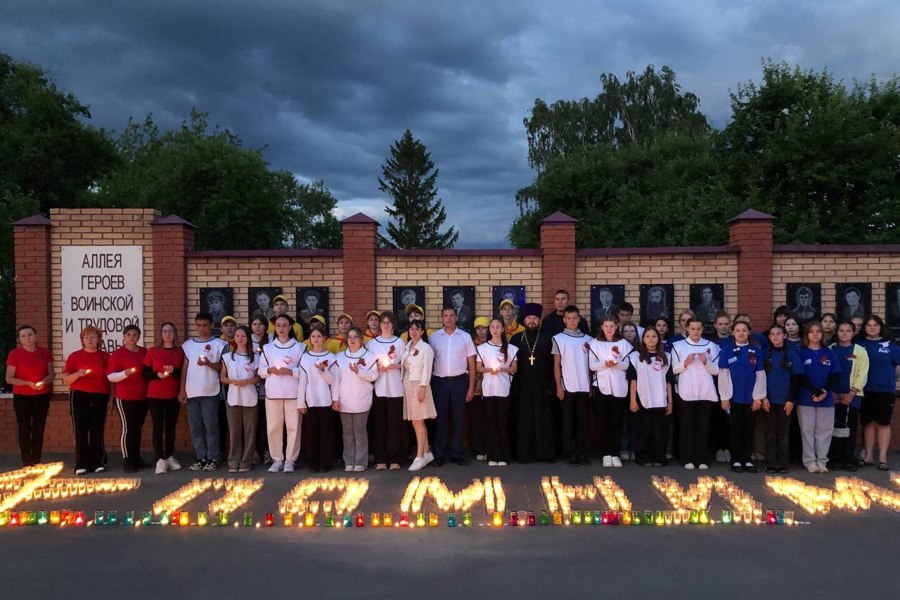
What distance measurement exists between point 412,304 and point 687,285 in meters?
4.03

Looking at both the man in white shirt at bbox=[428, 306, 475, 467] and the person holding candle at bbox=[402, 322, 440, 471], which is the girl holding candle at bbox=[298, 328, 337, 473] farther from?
the man in white shirt at bbox=[428, 306, 475, 467]

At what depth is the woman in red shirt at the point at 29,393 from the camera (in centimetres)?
915

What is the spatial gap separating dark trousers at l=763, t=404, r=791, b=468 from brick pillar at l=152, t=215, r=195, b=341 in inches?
315

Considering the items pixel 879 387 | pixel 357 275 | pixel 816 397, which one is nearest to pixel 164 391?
pixel 357 275

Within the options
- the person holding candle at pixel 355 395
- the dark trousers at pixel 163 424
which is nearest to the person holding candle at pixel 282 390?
the person holding candle at pixel 355 395

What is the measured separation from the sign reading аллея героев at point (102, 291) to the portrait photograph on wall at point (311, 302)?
2.28m

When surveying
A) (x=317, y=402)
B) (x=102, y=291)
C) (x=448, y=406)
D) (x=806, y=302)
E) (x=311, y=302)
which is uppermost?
(x=102, y=291)

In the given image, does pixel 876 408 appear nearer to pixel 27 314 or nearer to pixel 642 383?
pixel 642 383

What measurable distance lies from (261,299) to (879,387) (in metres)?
8.28

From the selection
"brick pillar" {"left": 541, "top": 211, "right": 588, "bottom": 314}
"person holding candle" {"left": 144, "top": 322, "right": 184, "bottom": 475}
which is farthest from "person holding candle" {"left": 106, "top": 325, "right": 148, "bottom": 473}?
"brick pillar" {"left": 541, "top": 211, "right": 588, "bottom": 314}

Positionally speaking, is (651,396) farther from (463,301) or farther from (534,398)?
(463,301)

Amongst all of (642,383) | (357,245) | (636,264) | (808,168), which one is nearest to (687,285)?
(636,264)

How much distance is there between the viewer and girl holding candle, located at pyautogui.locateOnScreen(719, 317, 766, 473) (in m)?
8.50

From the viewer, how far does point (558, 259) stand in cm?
1034
